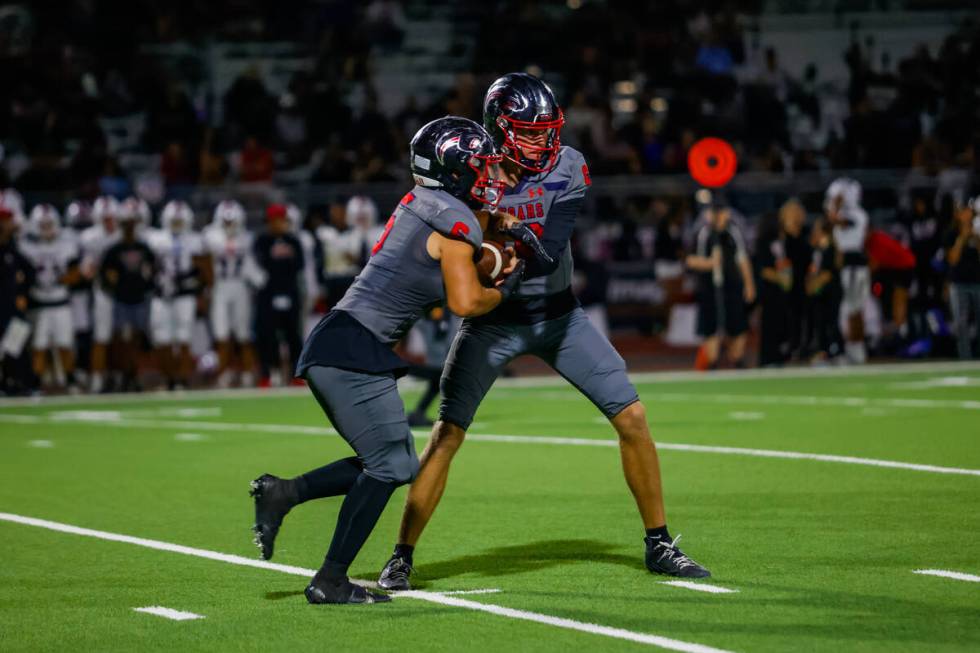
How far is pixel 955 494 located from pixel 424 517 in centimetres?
379

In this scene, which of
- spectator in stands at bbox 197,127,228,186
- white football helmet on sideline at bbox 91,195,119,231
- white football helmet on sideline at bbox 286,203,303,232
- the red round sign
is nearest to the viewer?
white football helmet on sideline at bbox 91,195,119,231

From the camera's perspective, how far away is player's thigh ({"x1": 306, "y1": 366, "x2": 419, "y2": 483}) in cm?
695

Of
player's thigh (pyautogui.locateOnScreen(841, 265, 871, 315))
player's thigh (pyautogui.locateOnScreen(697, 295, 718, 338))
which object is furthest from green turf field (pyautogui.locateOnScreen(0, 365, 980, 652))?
player's thigh (pyautogui.locateOnScreen(841, 265, 871, 315))

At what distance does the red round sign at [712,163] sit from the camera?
22.7 meters

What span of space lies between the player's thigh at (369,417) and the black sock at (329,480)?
0.18 meters

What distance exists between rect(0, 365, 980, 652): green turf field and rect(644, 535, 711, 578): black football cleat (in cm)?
11

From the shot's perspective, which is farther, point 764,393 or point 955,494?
point 764,393

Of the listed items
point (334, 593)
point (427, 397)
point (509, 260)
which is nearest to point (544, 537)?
point (334, 593)

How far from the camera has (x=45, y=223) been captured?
20844 millimetres

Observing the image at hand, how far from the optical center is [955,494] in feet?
32.4

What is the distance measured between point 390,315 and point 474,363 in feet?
2.88

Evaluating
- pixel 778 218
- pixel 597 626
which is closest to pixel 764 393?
pixel 778 218

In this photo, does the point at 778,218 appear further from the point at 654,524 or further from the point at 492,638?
the point at 492,638

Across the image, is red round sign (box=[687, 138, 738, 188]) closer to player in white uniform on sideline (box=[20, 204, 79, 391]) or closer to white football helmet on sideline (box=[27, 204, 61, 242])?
player in white uniform on sideline (box=[20, 204, 79, 391])
